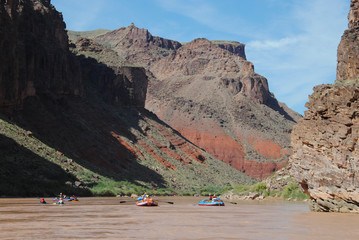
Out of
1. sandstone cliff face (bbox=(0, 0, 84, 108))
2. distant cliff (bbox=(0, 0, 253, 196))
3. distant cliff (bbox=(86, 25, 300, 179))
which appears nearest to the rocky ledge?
distant cliff (bbox=(0, 0, 253, 196))

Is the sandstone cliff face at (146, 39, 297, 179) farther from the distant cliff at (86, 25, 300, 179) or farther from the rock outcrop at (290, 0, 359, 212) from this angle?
the rock outcrop at (290, 0, 359, 212)

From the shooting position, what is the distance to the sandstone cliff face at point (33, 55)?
75.6m

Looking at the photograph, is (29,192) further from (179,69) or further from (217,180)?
(179,69)

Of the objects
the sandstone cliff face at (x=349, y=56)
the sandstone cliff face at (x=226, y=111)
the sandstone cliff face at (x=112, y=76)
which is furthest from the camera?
the sandstone cliff face at (x=226, y=111)

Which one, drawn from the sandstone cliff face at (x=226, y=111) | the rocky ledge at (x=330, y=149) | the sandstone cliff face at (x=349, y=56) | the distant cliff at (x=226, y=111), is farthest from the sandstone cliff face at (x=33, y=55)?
the sandstone cliff face at (x=349, y=56)

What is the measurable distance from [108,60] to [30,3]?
32.7 metres

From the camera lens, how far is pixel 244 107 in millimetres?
160500

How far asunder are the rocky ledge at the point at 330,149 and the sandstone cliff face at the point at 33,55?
56407 mm

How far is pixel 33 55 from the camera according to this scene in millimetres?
88875

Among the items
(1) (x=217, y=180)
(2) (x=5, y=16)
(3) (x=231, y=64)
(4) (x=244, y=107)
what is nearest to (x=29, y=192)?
(2) (x=5, y=16)

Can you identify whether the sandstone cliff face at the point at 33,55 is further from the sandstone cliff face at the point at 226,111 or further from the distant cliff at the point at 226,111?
the sandstone cliff face at the point at 226,111

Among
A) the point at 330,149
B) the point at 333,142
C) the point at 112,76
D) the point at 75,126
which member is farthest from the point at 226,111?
the point at 333,142

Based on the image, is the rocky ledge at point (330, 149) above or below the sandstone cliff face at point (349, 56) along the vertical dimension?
below

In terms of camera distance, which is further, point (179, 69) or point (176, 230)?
point (179, 69)
